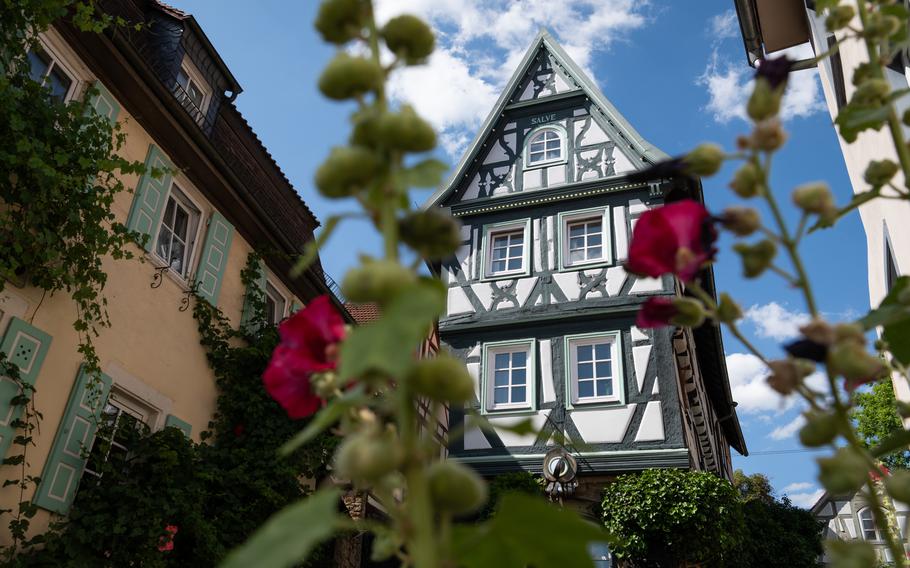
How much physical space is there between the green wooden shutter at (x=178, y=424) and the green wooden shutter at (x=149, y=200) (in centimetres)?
172

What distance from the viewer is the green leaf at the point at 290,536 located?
0.44 m

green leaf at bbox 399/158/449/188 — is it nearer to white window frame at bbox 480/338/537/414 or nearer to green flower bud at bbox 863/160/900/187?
green flower bud at bbox 863/160/900/187

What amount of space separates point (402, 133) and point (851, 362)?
0.47m

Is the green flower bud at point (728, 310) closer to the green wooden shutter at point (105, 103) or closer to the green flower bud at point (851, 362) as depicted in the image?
the green flower bud at point (851, 362)

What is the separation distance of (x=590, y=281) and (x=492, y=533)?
10429mm

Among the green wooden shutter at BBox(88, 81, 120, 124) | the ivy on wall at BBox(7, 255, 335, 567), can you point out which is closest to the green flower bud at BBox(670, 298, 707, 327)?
the ivy on wall at BBox(7, 255, 335, 567)

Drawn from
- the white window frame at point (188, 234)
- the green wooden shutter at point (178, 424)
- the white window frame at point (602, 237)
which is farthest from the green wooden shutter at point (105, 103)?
the white window frame at point (602, 237)

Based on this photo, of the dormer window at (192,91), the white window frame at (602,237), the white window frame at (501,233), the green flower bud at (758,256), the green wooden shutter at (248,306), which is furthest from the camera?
the white window frame at (501,233)

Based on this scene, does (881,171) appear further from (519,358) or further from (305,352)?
(519,358)

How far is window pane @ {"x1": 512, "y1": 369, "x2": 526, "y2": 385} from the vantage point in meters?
10.6

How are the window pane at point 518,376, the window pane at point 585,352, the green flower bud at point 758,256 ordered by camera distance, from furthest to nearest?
the window pane at point 518,376
the window pane at point 585,352
the green flower bud at point 758,256

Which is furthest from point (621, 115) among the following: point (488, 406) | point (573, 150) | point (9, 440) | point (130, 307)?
point (9, 440)

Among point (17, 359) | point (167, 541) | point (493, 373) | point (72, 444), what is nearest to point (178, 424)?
point (72, 444)

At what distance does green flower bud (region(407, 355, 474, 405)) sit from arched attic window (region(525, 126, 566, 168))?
1177cm
